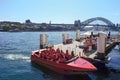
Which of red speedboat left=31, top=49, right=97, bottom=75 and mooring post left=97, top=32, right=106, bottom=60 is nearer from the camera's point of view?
red speedboat left=31, top=49, right=97, bottom=75

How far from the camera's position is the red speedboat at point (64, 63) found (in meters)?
26.8

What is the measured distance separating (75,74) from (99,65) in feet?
16.1

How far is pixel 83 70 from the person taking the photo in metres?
26.5

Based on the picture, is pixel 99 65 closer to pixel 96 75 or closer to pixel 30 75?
pixel 96 75

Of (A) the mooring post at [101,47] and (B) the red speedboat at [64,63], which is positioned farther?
(A) the mooring post at [101,47]

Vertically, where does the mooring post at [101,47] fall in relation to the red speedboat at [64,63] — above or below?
above

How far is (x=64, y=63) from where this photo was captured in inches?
1123

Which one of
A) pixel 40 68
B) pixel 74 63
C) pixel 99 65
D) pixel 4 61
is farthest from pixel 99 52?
pixel 4 61

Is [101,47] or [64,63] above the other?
[101,47]

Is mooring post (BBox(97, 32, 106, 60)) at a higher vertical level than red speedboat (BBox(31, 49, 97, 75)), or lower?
higher

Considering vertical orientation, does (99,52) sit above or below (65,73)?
above

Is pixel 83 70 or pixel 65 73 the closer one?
pixel 83 70

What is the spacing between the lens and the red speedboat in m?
26.8

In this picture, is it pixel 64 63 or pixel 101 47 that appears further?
pixel 101 47
